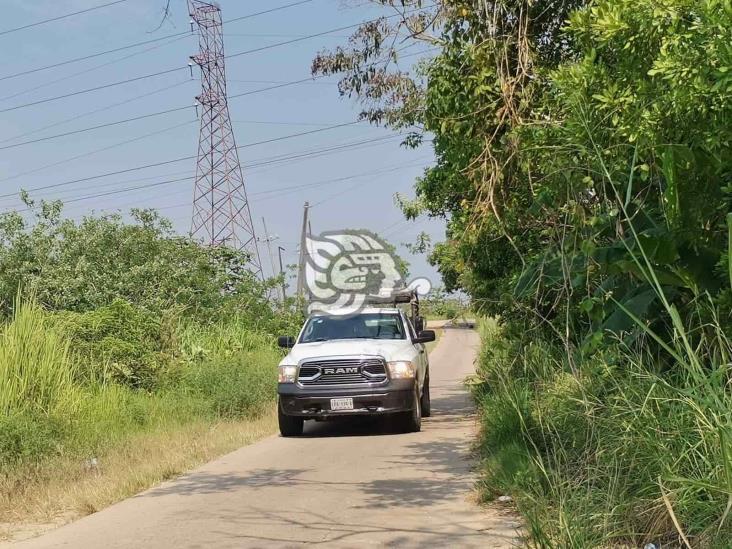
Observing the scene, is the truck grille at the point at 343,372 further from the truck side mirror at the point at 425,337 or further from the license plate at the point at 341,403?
the truck side mirror at the point at 425,337

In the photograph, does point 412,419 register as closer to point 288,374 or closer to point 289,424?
point 289,424

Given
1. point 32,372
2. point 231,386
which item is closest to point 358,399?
point 231,386

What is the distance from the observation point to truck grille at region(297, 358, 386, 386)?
489 inches

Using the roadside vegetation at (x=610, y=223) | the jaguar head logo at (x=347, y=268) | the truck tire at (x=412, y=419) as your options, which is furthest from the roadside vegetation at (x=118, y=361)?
the jaguar head logo at (x=347, y=268)

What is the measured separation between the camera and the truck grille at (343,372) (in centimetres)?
1241

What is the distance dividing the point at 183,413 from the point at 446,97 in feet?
23.9

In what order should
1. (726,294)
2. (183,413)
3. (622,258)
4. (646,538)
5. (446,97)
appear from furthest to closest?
(183,413), (446,97), (622,258), (726,294), (646,538)

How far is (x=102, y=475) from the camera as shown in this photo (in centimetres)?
938

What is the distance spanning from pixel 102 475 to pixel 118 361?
565 cm

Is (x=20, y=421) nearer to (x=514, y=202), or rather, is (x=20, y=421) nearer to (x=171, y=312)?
(x=514, y=202)

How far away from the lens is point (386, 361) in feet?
41.0

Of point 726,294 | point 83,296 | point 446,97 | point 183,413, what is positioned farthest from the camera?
point 83,296

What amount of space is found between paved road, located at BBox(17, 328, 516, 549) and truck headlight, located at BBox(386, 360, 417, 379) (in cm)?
102

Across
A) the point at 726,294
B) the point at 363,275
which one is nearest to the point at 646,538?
the point at 726,294
